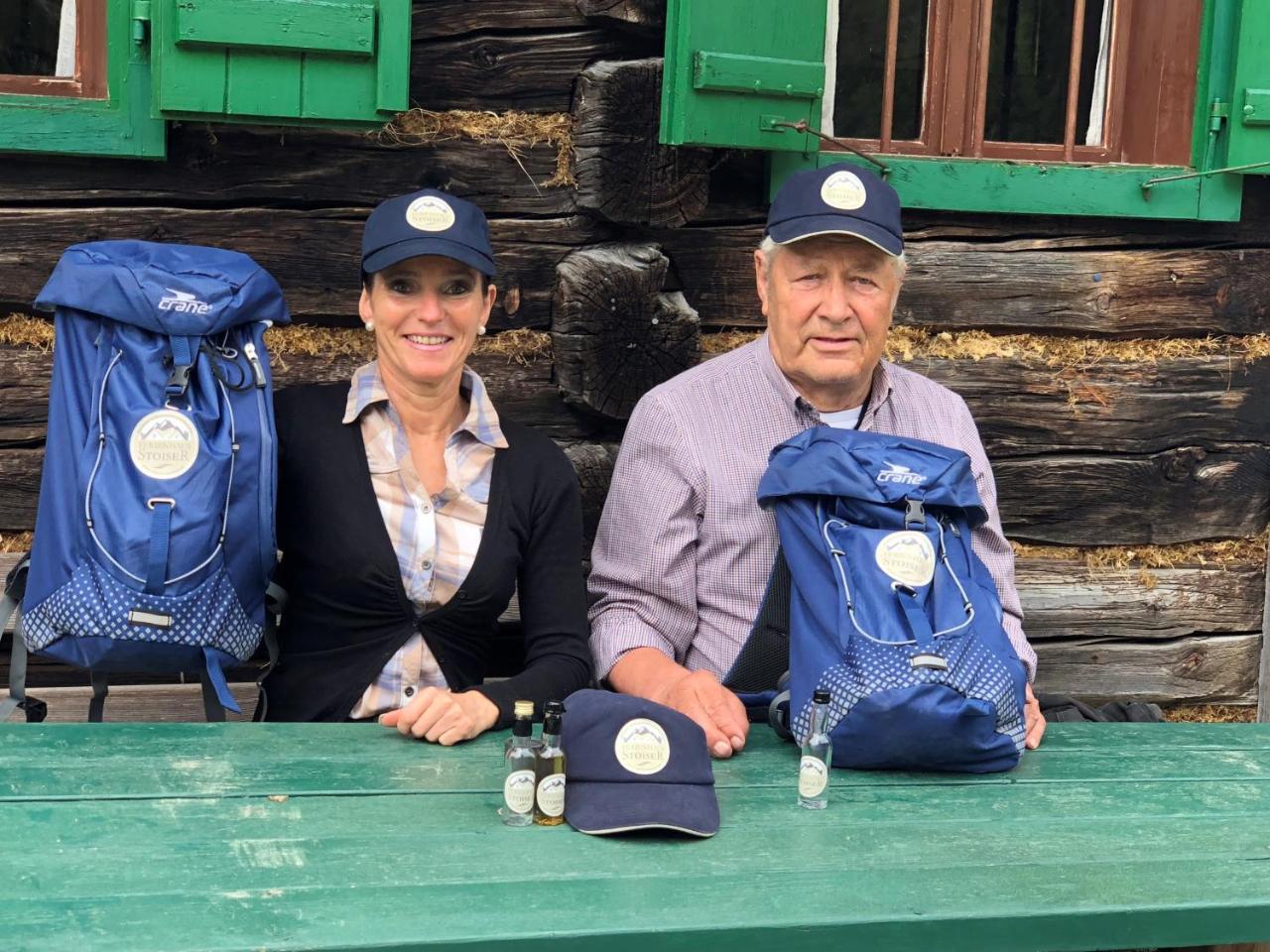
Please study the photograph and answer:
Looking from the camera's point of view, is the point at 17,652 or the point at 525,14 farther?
the point at 525,14

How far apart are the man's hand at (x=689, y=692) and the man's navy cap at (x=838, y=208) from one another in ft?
3.25

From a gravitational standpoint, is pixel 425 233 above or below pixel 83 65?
below

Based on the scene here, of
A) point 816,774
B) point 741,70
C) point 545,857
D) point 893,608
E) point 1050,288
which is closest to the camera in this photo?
point 545,857

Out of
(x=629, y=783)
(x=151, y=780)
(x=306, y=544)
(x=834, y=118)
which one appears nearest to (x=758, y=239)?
(x=834, y=118)

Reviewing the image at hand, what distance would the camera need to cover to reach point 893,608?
294 cm

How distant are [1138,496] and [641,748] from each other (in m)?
2.40

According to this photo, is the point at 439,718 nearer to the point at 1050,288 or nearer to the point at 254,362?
the point at 254,362

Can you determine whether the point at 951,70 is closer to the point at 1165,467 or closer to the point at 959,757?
the point at 1165,467

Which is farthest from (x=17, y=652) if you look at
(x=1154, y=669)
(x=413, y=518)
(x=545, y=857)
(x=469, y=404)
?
(x=1154, y=669)

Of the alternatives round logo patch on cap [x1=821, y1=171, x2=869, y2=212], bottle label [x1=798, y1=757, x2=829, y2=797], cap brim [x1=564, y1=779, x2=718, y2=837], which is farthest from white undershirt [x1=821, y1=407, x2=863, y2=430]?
cap brim [x1=564, y1=779, x2=718, y2=837]

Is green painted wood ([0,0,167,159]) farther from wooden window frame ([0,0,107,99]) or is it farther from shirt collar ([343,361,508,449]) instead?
shirt collar ([343,361,508,449])

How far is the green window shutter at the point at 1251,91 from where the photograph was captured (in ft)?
13.8

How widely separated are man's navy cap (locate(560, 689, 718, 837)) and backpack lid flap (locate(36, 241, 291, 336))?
1.09 m

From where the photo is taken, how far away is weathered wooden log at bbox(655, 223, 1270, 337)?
13.7 ft
